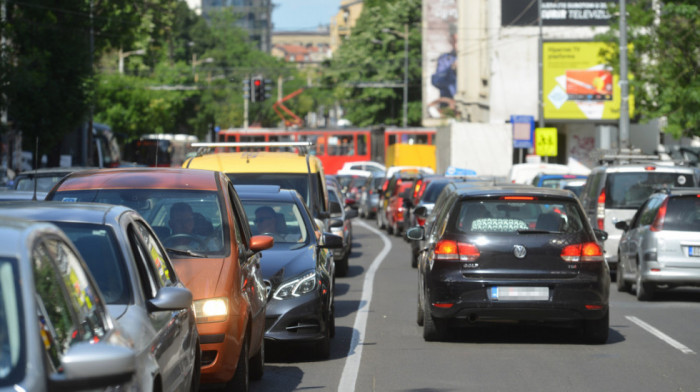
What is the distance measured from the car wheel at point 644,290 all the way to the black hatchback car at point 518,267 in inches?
201

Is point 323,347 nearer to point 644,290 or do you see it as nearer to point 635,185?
point 644,290

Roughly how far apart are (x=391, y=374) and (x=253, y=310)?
1783 mm

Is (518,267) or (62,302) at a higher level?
(62,302)

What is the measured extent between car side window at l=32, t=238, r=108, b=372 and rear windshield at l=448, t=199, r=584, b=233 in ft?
24.7

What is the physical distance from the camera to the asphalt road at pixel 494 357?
9.67 m

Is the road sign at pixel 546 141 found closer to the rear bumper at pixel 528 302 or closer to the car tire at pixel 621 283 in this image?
the car tire at pixel 621 283

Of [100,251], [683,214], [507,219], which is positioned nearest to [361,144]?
[683,214]

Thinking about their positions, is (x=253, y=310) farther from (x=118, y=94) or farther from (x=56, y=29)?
(x=118, y=94)

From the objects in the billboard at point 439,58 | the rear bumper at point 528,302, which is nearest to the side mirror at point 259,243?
the rear bumper at point 528,302

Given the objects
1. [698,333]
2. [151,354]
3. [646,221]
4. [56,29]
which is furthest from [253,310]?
[56,29]

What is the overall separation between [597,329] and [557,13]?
4900 centimetres

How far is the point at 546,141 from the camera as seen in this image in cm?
4850

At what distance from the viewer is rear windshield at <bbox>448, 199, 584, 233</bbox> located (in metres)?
12.0

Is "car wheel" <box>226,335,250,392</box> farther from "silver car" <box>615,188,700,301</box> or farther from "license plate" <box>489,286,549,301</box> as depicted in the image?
"silver car" <box>615,188,700,301</box>
